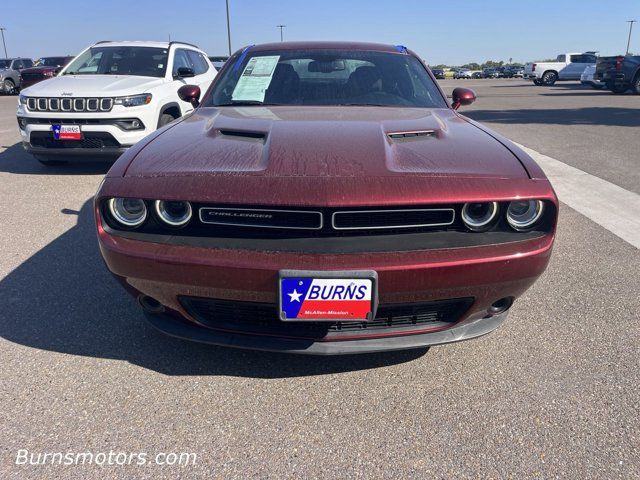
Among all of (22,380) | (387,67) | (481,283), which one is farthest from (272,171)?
(387,67)

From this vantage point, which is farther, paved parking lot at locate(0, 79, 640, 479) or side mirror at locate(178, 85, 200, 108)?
side mirror at locate(178, 85, 200, 108)

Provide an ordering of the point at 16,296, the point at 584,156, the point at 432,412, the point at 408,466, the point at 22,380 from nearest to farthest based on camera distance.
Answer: the point at 408,466, the point at 432,412, the point at 22,380, the point at 16,296, the point at 584,156

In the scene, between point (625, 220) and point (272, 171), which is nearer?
point (272, 171)

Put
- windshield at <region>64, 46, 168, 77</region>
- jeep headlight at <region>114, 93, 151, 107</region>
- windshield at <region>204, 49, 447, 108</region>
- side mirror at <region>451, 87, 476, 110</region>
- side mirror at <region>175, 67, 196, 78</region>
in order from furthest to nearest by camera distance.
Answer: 1. windshield at <region>64, 46, 168, 77</region>
2. side mirror at <region>175, 67, 196, 78</region>
3. jeep headlight at <region>114, 93, 151, 107</region>
4. side mirror at <region>451, 87, 476, 110</region>
5. windshield at <region>204, 49, 447, 108</region>

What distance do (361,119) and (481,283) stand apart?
3.70ft

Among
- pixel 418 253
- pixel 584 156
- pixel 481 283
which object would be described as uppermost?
pixel 418 253

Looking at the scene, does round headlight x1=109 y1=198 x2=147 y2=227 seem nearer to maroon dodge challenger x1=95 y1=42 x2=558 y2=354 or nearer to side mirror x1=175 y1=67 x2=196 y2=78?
maroon dodge challenger x1=95 y1=42 x2=558 y2=354

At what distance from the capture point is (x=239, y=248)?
6.10ft

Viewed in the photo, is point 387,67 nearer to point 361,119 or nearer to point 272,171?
point 361,119

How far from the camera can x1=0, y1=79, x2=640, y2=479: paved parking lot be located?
5.88ft

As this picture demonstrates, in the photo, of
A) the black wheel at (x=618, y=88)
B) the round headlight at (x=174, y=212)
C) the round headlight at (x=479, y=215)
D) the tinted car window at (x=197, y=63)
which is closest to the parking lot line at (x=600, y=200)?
the round headlight at (x=479, y=215)

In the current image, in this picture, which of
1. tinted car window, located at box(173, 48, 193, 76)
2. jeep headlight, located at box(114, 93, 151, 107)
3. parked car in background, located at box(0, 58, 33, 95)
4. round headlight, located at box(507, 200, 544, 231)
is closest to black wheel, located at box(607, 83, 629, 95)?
tinted car window, located at box(173, 48, 193, 76)

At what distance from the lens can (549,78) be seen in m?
29.7

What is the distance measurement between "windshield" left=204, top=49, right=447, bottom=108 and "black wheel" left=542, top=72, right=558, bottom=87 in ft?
98.8
